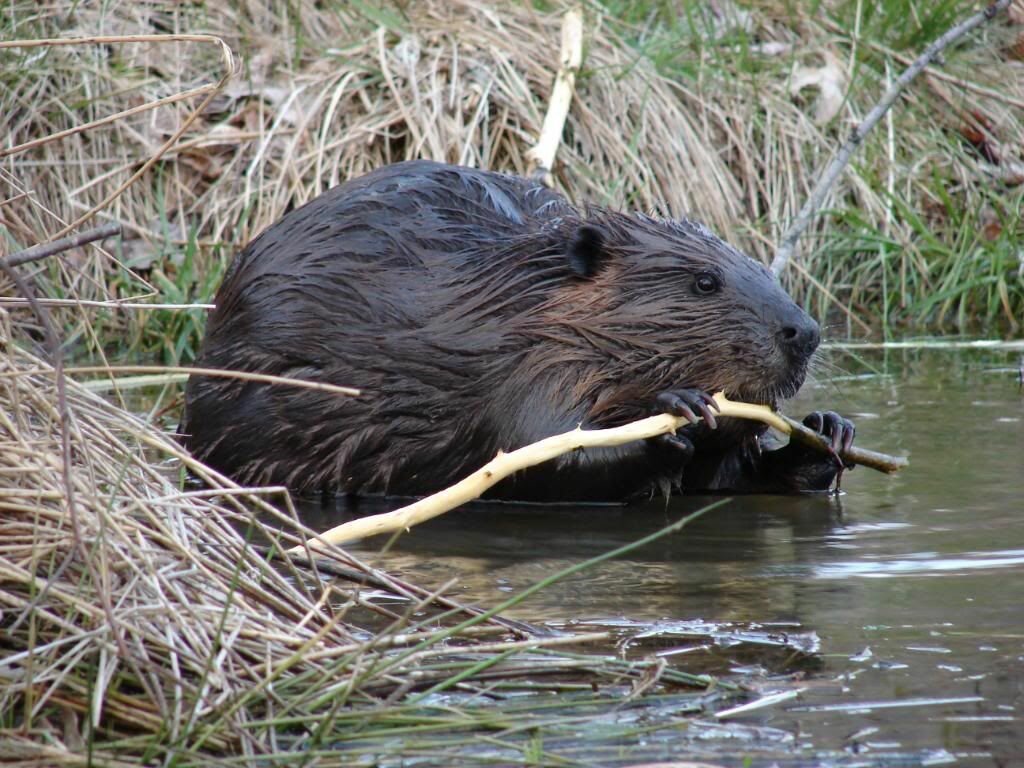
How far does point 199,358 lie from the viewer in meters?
4.24

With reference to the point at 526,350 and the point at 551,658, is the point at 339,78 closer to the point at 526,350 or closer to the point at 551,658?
the point at 526,350

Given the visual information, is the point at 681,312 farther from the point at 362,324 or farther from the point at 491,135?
the point at 491,135

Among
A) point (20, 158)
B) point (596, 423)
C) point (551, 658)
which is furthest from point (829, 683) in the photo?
point (20, 158)

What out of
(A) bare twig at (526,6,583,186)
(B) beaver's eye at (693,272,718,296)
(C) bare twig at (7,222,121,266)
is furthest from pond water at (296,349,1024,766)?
(A) bare twig at (526,6,583,186)

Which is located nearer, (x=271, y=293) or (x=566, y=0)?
(x=271, y=293)

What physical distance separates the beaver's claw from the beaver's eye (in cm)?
30

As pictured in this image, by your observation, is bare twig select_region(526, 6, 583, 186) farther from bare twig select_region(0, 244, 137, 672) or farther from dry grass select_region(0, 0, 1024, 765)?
bare twig select_region(0, 244, 137, 672)

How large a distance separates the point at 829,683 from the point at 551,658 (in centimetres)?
39

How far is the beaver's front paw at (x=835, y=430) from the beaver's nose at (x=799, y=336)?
250 mm

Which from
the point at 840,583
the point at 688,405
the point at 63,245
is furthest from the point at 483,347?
the point at 63,245

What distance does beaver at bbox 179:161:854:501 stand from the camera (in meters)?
3.74

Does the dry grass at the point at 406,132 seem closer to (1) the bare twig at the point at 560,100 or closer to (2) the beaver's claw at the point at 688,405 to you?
(1) the bare twig at the point at 560,100

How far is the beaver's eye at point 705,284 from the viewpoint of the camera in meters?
3.77

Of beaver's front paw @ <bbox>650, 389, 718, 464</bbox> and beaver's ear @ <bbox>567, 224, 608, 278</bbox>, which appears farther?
beaver's ear @ <bbox>567, 224, 608, 278</bbox>
